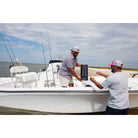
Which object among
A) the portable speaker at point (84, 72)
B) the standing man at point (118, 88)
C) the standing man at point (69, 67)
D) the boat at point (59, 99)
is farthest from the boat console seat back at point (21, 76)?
the standing man at point (118, 88)

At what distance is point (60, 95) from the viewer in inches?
62.9

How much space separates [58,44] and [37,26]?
54cm

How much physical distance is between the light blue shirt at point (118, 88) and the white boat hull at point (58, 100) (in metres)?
0.23

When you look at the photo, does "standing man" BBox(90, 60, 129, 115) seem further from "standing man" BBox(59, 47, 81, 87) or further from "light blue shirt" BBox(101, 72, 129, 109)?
"standing man" BBox(59, 47, 81, 87)

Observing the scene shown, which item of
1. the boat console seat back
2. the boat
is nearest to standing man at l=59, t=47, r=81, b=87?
the boat

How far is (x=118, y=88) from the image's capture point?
53.1 inches

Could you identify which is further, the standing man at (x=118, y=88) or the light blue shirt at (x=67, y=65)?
the light blue shirt at (x=67, y=65)

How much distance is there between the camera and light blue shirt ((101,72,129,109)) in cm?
132

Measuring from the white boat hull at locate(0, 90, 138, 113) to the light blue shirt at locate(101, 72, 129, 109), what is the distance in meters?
0.23

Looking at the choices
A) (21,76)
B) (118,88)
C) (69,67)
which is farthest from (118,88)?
(21,76)

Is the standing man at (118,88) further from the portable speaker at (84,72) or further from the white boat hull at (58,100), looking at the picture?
the portable speaker at (84,72)

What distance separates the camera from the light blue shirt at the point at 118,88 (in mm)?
1324
